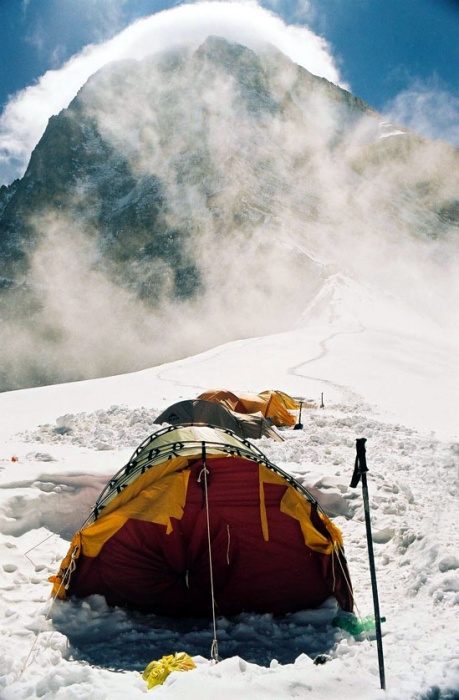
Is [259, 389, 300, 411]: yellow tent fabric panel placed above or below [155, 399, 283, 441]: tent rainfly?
above

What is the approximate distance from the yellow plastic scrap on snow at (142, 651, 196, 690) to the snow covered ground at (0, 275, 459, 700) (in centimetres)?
15

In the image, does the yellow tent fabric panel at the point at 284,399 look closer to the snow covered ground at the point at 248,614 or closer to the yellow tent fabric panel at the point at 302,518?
the snow covered ground at the point at 248,614

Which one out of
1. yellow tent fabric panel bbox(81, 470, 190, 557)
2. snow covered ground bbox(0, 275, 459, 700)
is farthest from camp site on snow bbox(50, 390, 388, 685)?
snow covered ground bbox(0, 275, 459, 700)

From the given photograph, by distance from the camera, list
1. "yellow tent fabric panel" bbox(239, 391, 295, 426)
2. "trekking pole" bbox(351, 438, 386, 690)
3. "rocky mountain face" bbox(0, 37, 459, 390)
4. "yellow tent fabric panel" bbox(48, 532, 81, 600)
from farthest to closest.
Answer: "rocky mountain face" bbox(0, 37, 459, 390), "yellow tent fabric panel" bbox(239, 391, 295, 426), "yellow tent fabric panel" bbox(48, 532, 81, 600), "trekking pole" bbox(351, 438, 386, 690)

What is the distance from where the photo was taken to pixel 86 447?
503 inches

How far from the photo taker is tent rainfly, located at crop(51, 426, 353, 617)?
6.05 meters

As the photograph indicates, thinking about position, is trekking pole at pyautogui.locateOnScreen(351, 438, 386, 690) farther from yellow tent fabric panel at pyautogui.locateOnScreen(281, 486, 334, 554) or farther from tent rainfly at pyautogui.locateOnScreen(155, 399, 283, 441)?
tent rainfly at pyautogui.locateOnScreen(155, 399, 283, 441)

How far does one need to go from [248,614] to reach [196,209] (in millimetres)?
117489

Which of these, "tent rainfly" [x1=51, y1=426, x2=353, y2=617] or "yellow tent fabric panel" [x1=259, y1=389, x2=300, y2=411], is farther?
"yellow tent fabric panel" [x1=259, y1=389, x2=300, y2=411]

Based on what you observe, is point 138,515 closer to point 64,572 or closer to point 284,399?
point 64,572

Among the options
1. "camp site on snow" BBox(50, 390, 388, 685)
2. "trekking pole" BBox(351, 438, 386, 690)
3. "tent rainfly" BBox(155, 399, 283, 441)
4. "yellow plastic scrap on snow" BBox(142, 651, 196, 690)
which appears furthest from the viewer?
"tent rainfly" BBox(155, 399, 283, 441)

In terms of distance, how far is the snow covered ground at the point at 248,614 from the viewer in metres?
4.10

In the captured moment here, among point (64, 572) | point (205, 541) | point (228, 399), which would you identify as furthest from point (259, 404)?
point (64, 572)

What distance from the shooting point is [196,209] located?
118062 millimetres
